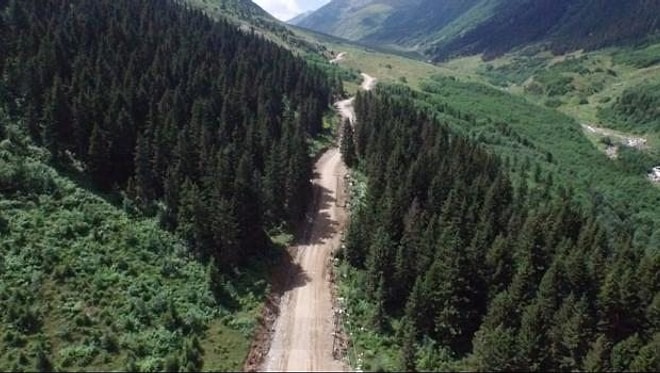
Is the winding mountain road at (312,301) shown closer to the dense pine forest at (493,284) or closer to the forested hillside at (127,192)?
the dense pine forest at (493,284)

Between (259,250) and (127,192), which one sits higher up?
(127,192)

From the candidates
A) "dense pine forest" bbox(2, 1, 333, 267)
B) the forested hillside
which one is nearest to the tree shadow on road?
"dense pine forest" bbox(2, 1, 333, 267)

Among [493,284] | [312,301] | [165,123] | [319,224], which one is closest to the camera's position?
[493,284]

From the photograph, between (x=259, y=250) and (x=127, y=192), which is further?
(x=127, y=192)

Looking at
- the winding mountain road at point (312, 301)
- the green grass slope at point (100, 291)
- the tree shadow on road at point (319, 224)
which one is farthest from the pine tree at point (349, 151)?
the green grass slope at point (100, 291)

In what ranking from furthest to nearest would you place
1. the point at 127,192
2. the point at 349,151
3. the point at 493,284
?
the point at 349,151
the point at 127,192
the point at 493,284

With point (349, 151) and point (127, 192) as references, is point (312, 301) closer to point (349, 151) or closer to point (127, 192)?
point (127, 192)

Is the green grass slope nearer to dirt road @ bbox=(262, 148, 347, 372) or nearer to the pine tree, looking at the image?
dirt road @ bbox=(262, 148, 347, 372)

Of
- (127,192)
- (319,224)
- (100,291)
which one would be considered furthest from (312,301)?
(127,192)

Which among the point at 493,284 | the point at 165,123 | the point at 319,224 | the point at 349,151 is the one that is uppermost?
the point at 165,123
